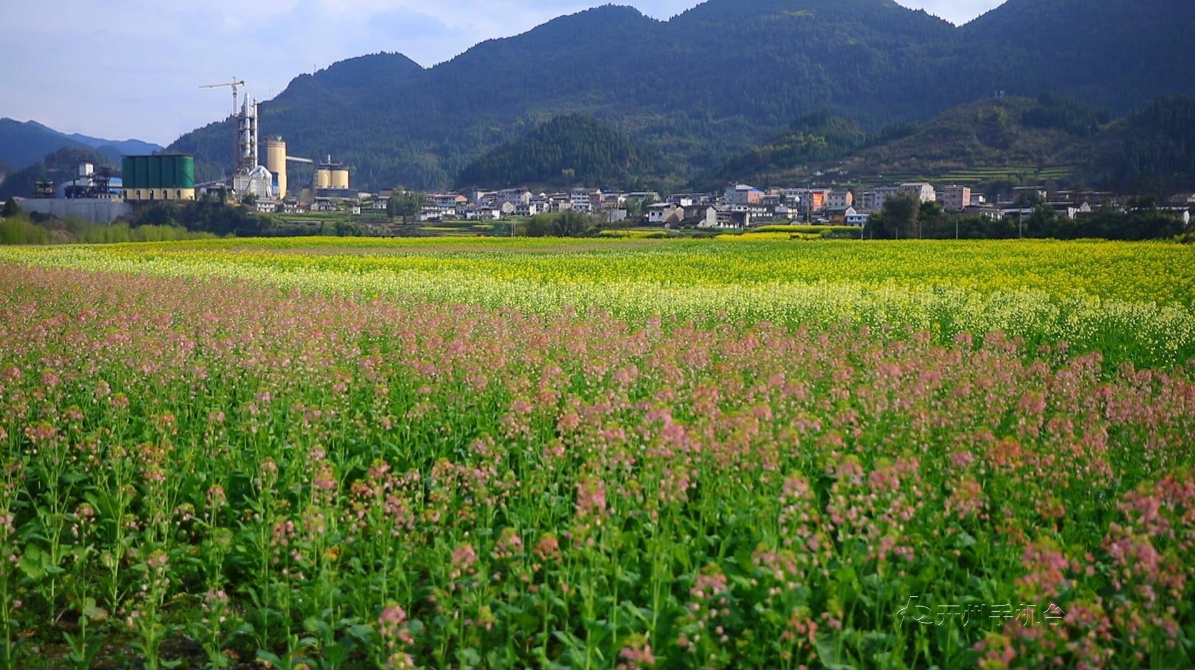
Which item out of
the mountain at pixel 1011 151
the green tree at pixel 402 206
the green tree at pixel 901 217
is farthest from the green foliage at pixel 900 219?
the green tree at pixel 402 206

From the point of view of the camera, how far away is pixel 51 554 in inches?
248

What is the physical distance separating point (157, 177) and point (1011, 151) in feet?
403

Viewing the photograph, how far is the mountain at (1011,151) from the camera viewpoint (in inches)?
5226

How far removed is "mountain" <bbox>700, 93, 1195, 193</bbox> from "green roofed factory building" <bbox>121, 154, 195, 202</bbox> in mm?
92900

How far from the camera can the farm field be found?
16.1ft

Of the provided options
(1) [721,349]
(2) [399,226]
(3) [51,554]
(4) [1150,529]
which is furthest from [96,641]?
(2) [399,226]

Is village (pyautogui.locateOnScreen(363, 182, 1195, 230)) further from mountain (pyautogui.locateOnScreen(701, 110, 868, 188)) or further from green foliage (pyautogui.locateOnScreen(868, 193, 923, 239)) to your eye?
mountain (pyautogui.locateOnScreen(701, 110, 868, 188))

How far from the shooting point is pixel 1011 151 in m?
157

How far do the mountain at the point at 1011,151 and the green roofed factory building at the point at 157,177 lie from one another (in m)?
92.9

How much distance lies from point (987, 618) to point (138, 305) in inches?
552

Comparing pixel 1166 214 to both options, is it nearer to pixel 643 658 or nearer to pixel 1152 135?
pixel 643 658

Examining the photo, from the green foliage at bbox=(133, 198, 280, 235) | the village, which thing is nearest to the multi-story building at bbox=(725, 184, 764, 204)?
the village

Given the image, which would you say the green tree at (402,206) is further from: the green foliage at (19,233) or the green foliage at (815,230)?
the green foliage at (815,230)
